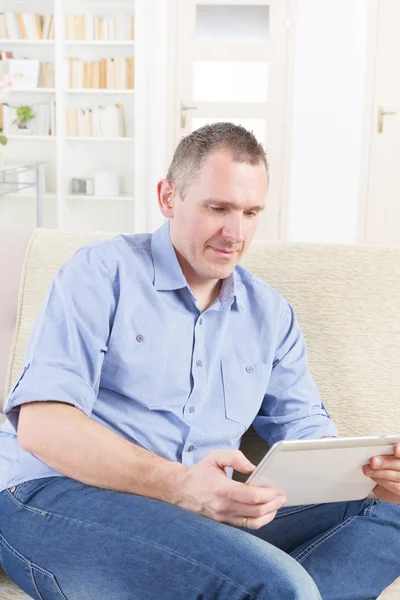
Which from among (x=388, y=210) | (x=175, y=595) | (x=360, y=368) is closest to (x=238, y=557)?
(x=175, y=595)

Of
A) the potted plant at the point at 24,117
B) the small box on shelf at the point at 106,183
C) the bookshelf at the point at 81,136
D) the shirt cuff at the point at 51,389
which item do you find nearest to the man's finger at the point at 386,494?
the shirt cuff at the point at 51,389

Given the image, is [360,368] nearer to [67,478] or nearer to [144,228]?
[67,478]

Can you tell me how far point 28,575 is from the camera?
1171 mm

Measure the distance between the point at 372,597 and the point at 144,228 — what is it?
4.43 metres

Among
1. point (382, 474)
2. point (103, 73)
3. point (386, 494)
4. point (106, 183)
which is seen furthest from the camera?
point (106, 183)

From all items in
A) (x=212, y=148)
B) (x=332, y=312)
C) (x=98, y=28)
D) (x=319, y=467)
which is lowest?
(x=319, y=467)

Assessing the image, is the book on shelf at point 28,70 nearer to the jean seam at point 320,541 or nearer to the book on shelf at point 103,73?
the book on shelf at point 103,73

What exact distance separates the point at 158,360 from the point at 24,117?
4.47 meters

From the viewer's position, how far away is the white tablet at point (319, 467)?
103 centimetres

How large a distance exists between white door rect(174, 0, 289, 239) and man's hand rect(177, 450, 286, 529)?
4.31 meters

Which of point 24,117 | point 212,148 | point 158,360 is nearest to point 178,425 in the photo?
point 158,360

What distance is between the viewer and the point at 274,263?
1.62 m

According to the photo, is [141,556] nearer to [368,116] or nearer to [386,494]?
[386,494]

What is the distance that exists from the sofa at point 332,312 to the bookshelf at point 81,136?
12.6ft
